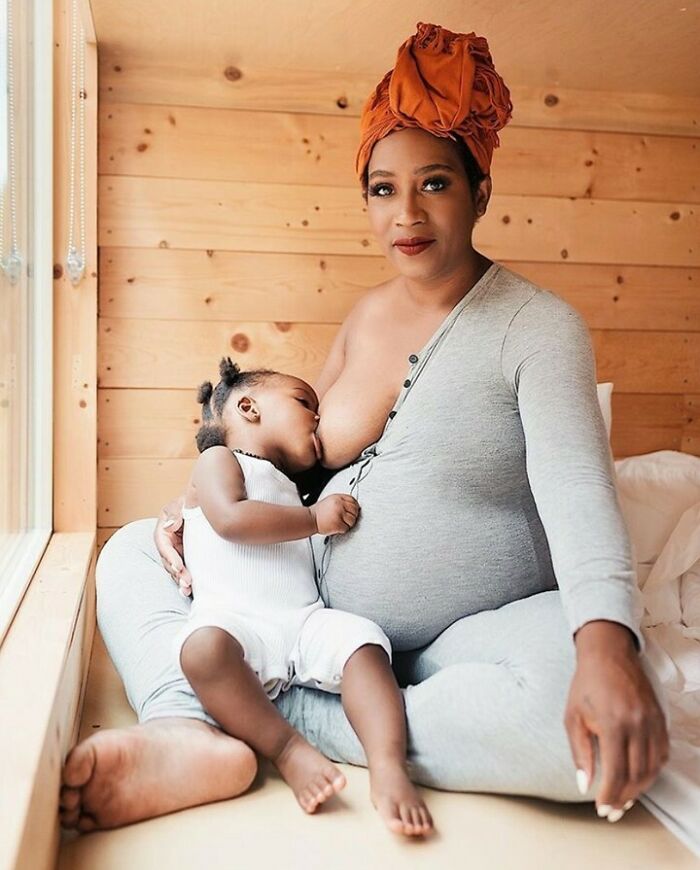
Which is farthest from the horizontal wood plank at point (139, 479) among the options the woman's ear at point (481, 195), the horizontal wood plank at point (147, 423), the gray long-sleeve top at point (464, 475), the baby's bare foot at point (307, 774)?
the baby's bare foot at point (307, 774)

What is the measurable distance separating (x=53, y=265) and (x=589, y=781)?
1483mm

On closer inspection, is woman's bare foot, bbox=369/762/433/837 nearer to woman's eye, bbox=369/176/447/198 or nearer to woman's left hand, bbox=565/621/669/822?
woman's left hand, bbox=565/621/669/822

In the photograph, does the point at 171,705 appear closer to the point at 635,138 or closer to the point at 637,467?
the point at 637,467

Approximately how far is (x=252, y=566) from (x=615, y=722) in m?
0.63

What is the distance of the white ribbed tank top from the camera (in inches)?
53.8

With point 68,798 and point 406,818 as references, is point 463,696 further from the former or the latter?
point 68,798

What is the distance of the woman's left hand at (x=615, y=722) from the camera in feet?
2.96

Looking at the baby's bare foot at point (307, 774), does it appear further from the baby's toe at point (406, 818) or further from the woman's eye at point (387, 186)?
the woman's eye at point (387, 186)

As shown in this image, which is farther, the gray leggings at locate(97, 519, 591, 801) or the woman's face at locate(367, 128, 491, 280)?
the woman's face at locate(367, 128, 491, 280)

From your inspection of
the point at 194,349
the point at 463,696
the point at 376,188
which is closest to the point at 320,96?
the point at 194,349

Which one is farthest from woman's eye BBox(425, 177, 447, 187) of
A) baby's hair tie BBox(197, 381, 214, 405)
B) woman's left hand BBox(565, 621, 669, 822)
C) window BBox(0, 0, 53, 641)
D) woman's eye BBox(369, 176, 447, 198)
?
woman's left hand BBox(565, 621, 669, 822)

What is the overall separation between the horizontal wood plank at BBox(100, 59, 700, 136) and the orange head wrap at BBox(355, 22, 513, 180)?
738 millimetres

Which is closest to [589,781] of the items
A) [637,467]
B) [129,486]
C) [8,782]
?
[8,782]

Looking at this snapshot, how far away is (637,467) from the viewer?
2.02m
